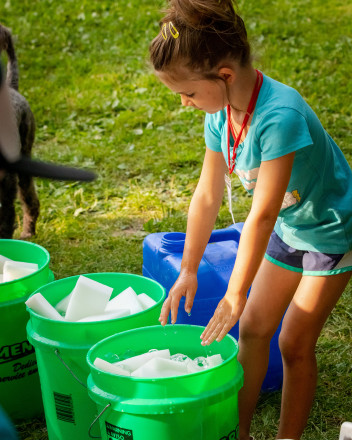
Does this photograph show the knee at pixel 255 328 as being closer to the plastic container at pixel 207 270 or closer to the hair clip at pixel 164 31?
the plastic container at pixel 207 270

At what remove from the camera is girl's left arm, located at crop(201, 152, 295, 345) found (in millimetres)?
1801

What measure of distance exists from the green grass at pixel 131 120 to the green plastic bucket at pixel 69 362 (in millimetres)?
373

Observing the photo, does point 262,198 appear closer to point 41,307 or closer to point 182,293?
point 182,293

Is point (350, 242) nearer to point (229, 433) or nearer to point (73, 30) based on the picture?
point (229, 433)

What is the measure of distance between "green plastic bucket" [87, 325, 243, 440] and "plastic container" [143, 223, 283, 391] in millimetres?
561

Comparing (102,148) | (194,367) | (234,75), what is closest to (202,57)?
(234,75)

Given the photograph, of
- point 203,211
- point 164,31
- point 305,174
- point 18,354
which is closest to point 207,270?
point 203,211

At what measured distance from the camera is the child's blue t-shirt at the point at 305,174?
1.86m

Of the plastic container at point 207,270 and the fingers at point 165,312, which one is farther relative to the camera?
the plastic container at point 207,270

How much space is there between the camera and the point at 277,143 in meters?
1.80

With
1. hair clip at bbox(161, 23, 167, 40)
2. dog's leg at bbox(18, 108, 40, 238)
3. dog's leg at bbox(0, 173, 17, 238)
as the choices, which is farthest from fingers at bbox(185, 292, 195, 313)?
dog's leg at bbox(18, 108, 40, 238)

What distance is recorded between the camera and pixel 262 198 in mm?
1807

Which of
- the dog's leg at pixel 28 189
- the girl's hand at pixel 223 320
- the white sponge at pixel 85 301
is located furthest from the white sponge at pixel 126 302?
the dog's leg at pixel 28 189

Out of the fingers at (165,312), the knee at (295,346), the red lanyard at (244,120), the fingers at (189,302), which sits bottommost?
the knee at (295,346)
